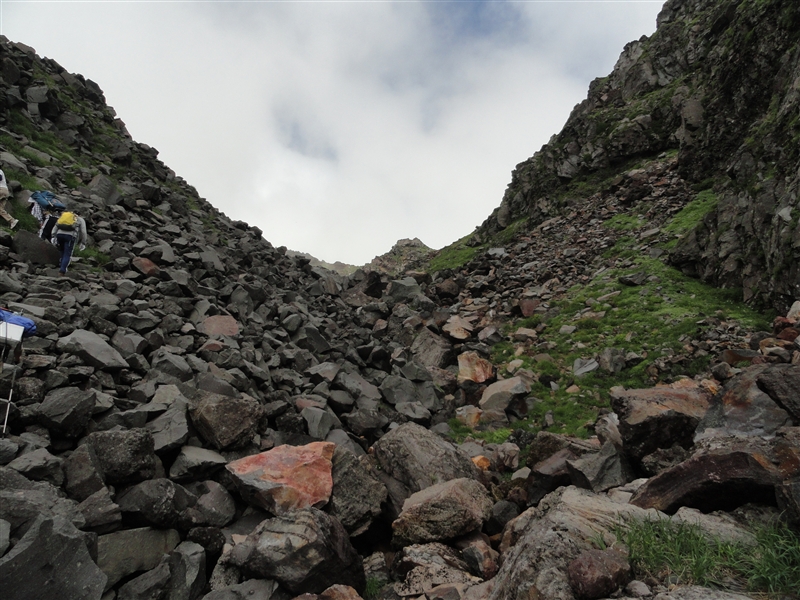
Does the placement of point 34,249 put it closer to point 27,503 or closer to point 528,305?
point 27,503

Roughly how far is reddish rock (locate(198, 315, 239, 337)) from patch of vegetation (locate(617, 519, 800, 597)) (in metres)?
14.1

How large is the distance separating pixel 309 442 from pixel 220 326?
669 cm

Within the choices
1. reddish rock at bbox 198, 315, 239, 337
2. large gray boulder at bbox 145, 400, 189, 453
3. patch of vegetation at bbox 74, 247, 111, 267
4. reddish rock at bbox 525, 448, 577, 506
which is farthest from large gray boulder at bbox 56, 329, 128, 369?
reddish rock at bbox 525, 448, 577, 506

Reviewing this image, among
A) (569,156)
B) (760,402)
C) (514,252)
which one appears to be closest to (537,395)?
(760,402)

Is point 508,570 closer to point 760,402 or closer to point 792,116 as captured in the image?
point 760,402

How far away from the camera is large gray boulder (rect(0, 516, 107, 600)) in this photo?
16.7 feet

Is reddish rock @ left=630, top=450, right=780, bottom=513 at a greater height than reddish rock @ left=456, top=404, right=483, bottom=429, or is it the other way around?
reddish rock @ left=630, top=450, right=780, bottom=513

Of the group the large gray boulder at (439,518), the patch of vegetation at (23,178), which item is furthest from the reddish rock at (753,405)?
the patch of vegetation at (23,178)

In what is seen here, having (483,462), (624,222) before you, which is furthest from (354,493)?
(624,222)

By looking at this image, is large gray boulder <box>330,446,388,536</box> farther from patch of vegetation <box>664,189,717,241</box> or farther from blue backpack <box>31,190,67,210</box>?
patch of vegetation <box>664,189,717,241</box>

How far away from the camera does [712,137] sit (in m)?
30.7

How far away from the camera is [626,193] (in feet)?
Answer: 118

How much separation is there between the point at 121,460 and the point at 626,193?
128 ft

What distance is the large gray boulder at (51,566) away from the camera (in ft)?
16.7
